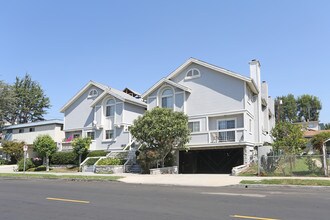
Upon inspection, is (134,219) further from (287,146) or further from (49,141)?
(49,141)

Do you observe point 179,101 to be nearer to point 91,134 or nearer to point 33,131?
point 91,134

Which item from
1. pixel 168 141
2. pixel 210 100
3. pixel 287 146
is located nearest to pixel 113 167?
pixel 168 141

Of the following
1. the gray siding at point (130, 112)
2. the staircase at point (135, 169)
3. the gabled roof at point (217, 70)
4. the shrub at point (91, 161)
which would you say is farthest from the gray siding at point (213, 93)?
the shrub at point (91, 161)

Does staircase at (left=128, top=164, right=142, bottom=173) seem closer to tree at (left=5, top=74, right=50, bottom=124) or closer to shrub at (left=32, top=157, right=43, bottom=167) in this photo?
shrub at (left=32, top=157, right=43, bottom=167)

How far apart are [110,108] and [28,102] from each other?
3956 cm

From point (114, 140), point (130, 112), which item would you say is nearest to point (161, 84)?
point (130, 112)

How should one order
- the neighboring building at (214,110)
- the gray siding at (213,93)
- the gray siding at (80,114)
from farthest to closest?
1. the gray siding at (80,114)
2. the gray siding at (213,93)
3. the neighboring building at (214,110)

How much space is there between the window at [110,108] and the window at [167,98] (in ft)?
22.0

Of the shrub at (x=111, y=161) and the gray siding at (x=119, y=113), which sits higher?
the gray siding at (x=119, y=113)

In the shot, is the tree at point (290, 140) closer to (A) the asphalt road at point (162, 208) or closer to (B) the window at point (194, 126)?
(B) the window at point (194, 126)

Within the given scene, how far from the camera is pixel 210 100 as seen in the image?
1174 inches

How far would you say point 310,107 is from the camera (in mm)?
84562

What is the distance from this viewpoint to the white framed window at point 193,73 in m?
31.0

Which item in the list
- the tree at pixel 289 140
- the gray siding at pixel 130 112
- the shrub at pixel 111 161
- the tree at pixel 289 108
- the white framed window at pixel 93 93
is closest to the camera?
the tree at pixel 289 140
